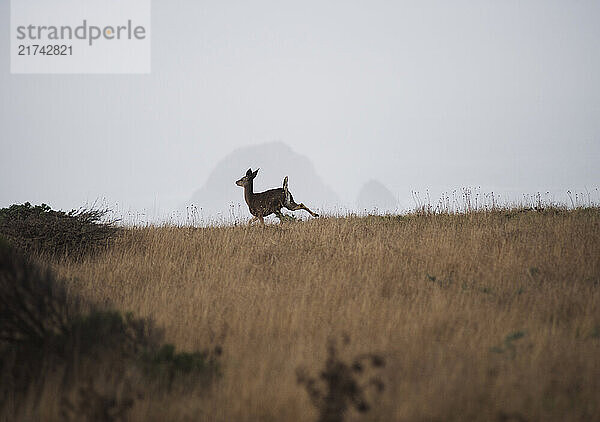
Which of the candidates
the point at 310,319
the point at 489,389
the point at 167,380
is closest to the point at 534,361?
the point at 489,389

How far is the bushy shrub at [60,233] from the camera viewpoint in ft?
34.3

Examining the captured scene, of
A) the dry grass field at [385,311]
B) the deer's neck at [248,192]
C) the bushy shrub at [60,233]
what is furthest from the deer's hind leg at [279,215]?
the bushy shrub at [60,233]

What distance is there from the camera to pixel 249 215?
15.3 meters

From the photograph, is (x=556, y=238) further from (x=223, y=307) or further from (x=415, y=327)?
(x=223, y=307)

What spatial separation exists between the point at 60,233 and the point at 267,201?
598cm

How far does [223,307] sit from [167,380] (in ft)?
6.44

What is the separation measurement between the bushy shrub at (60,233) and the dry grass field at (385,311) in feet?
1.64

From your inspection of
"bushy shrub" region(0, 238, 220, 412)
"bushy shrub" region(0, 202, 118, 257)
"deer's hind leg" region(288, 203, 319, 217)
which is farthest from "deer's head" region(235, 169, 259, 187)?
"bushy shrub" region(0, 238, 220, 412)

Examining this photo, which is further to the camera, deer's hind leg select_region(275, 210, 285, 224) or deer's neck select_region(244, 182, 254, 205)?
deer's neck select_region(244, 182, 254, 205)

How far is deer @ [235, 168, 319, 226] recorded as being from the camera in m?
14.6

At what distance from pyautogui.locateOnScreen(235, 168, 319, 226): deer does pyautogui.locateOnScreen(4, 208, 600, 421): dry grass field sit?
275 centimetres

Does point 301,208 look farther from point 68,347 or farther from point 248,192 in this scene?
point 68,347

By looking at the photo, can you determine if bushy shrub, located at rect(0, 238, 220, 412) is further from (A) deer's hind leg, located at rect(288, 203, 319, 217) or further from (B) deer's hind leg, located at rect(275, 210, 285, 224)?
(A) deer's hind leg, located at rect(288, 203, 319, 217)

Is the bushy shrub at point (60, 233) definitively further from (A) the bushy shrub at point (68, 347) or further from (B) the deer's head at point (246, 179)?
(A) the bushy shrub at point (68, 347)
